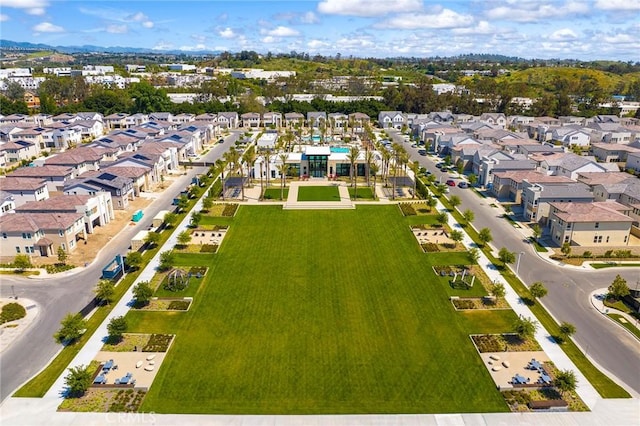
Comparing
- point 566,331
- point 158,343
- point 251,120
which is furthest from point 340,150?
point 158,343

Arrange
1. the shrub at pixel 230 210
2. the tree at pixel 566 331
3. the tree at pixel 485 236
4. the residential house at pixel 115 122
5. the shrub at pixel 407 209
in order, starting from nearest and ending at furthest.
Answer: the tree at pixel 566 331
the tree at pixel 485 236
the shrub at pixel 407 209
the shrub at pixel 230 210
the residential house at pixel 115 122

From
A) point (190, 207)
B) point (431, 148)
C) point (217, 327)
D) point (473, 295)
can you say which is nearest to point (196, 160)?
point (190, 207)

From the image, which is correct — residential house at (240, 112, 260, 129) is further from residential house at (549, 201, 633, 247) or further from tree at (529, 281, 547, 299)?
tree at (529, 281, 547, 299)

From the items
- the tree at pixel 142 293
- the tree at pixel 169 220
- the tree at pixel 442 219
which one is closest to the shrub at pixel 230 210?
the tree at pixel 169 220

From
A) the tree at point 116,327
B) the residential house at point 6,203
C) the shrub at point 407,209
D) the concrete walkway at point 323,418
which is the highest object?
the residential house at point 6,203

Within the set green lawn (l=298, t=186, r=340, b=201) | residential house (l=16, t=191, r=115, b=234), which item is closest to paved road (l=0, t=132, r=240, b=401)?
residential house (l=16, t=191, r=115, b=234)

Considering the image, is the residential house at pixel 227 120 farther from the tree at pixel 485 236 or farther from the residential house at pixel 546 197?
the tree at pixel 485 236

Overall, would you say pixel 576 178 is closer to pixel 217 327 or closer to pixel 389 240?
pixel 389 240
